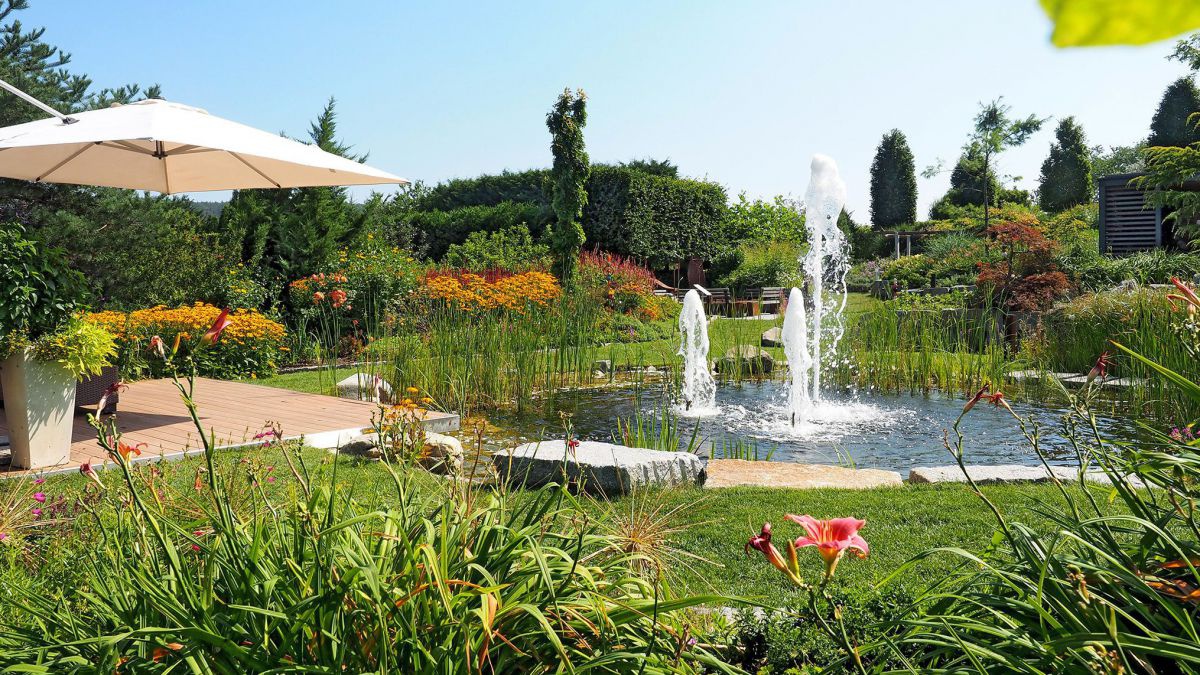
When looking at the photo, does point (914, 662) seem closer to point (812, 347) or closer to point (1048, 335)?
point (812, 347)

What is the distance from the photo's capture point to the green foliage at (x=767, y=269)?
67.3ft

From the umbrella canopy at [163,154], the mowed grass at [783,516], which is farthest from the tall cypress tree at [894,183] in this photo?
the mowed grass at [783,516]

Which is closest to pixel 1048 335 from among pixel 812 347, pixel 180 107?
pixel 812 347

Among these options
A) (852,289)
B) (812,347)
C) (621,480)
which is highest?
(852,289)

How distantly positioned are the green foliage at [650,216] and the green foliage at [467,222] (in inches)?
74.2

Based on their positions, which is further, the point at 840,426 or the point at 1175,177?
the point at 1175,177

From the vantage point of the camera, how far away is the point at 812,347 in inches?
386

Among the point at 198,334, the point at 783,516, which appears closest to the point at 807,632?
the point at 783,516

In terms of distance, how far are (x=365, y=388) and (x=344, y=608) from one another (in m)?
6.53

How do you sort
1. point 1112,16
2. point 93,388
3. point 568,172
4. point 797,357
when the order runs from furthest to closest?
1. point 568,172
2. point 797,357
3. point 93,388
4. point 1112,16

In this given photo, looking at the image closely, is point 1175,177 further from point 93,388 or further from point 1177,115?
point 93,388

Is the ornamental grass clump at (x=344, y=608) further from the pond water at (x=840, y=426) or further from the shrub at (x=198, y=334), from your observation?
the shrub at (x=198, y=334)

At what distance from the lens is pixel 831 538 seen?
1160 mm

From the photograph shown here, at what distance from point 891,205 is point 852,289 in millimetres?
12222
